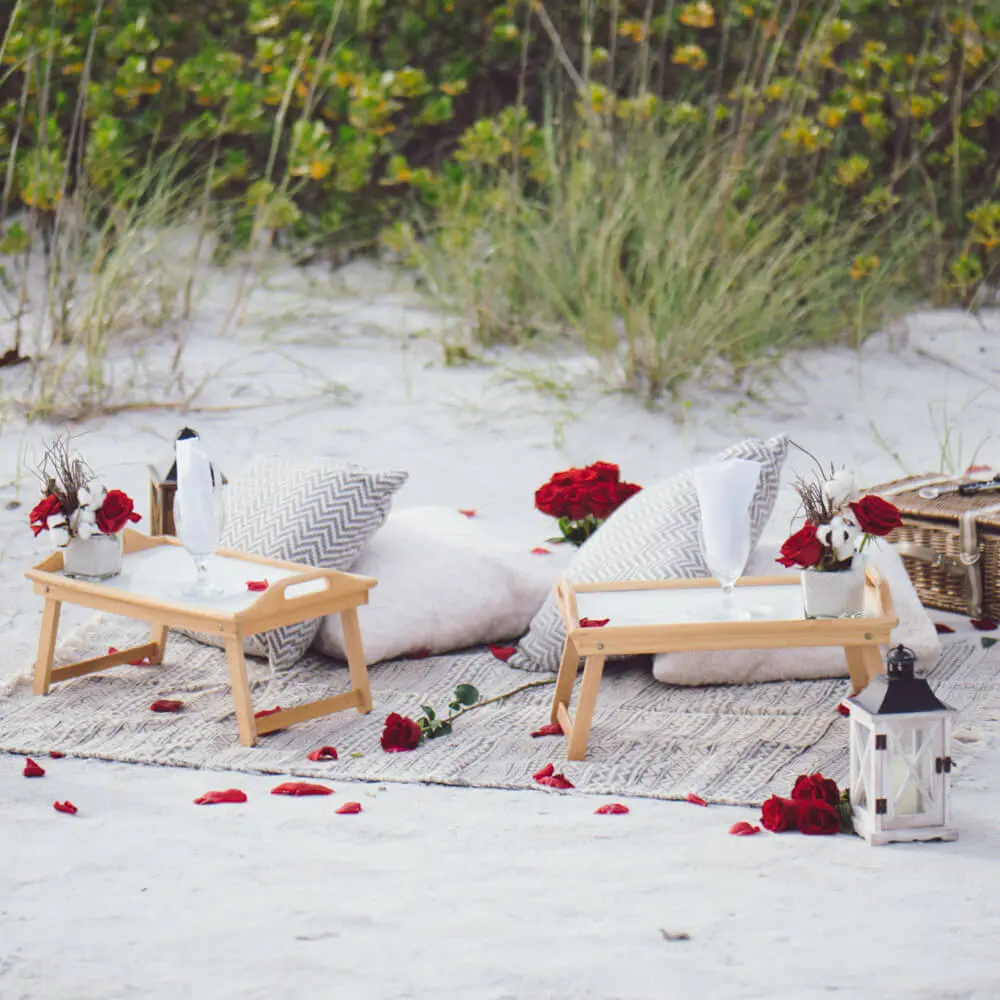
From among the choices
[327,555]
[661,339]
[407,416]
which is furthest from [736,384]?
[327,555]

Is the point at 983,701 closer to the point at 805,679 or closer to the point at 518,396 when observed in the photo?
the point at 805,679

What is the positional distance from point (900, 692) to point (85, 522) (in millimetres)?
1529

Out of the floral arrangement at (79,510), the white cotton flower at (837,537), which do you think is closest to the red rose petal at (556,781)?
the white cotton flower at (837,537)

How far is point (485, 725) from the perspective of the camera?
10.1 ft

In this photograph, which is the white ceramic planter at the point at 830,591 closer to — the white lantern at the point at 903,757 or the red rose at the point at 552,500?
the white lantern at the point at 903,757

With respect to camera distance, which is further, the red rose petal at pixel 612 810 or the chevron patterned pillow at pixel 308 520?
the chevron patterned pillow at pixel 308 520

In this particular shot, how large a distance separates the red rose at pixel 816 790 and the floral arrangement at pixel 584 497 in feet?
4.05

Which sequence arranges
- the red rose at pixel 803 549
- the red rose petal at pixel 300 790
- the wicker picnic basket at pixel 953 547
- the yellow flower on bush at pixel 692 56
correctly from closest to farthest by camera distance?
the red rose petal at pixel 300 790, the red rose at pixel 803 549, the wicker picnic basket at pixel 953 547, the yellow flower on bush at pixel 692 56

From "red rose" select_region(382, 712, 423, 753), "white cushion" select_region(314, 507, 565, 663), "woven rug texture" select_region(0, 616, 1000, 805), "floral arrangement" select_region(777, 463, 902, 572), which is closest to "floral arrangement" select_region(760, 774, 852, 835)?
"woven rug texture" select_region(0, 616, 1000, 805)

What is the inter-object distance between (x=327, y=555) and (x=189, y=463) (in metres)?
0.47

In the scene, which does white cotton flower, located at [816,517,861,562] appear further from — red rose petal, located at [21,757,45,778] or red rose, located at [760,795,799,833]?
red rose petal, located at [21,757,45,778]

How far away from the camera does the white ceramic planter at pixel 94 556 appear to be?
312 cm

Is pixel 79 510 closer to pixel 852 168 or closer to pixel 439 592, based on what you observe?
pixel 439 592

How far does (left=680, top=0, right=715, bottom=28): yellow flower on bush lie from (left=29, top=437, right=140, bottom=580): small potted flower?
143 inches
